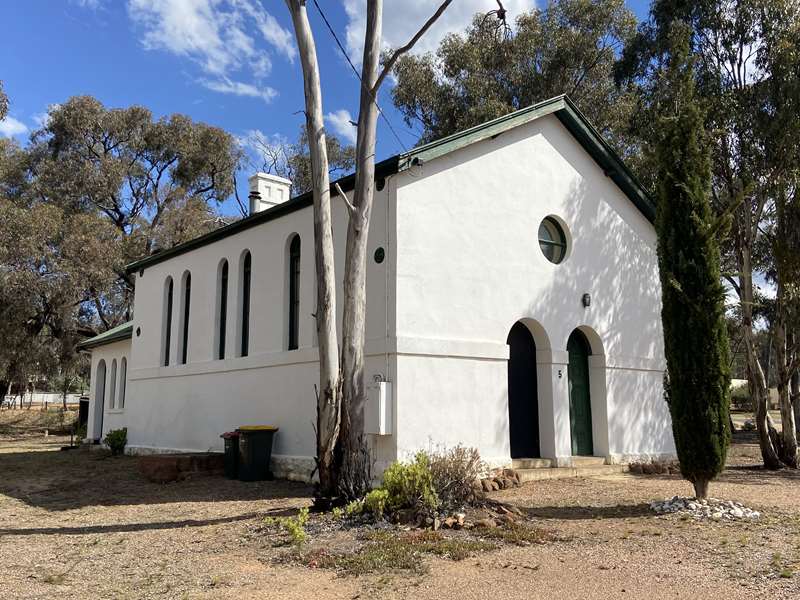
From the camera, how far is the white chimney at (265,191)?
1845 cm

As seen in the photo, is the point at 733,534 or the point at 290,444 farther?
the point at 290,444

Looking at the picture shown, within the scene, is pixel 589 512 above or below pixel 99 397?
below

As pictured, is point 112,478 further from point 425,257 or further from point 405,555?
point 405,555

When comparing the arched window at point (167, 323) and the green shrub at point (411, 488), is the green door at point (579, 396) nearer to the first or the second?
the green shrub at point (411, 488)

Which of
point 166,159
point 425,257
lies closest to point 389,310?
point 425,257

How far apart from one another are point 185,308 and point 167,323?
1.01m

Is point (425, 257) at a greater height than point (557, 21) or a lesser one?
lesser

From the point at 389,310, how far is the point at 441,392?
1655 millimetres

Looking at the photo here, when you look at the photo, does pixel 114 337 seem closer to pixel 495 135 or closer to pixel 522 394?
pixel 522 394

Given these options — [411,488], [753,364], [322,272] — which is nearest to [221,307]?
[322,272]

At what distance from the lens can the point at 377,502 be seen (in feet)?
26.4

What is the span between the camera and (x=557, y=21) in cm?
2722

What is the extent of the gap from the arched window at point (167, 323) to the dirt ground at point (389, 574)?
19.6 feet

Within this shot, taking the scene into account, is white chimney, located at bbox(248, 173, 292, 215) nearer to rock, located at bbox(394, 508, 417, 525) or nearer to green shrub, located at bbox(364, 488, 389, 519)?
green shrub, located at bbox(364, 488, 389, 519)
